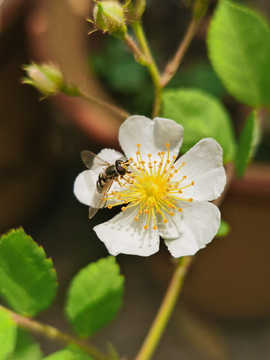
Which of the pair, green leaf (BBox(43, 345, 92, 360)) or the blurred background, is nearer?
green leaf (BBox(43, 345, 92, 360))

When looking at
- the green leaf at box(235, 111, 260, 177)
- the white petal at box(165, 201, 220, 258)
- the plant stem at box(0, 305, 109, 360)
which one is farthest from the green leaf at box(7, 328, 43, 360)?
the green leaf at box(235, 111, 260, 177)

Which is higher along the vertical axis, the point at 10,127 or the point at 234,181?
the point at 10,127

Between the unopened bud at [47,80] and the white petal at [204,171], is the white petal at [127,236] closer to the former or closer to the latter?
the white petal at [204,171]

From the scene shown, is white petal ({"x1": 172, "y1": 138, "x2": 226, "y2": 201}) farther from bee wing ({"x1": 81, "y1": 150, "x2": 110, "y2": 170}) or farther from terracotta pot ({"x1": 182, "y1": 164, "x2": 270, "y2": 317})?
terracotta pot ({"x1": 182, "y1": 164, "x2": 270, "y2": 317})

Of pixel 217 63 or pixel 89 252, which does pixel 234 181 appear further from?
pixel 89 252

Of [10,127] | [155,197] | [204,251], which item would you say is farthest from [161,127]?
[10,127]

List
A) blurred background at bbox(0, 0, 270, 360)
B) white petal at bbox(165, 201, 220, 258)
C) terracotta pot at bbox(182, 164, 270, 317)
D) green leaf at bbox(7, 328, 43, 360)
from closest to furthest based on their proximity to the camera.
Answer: white petal at bbox(165, 201, 220, 258) < green leaf at bbox(7, 328, 43, 360) < terracotta pot at bbox(182, 164, 270, 317) < blurred background at bbox(0, 0, 270, 360)

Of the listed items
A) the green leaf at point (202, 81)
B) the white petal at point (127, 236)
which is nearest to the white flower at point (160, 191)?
the white petal at point (127, 236)
